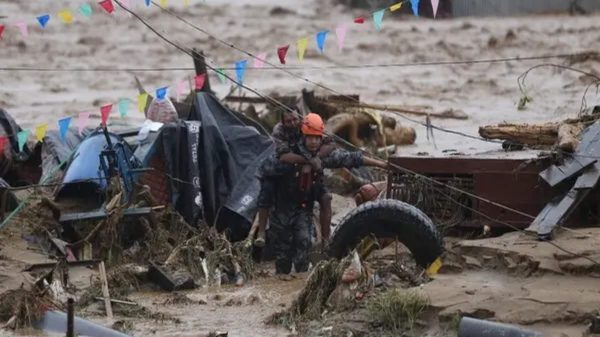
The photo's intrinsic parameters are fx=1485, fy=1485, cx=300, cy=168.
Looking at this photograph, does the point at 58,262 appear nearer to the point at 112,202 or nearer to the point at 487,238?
the point at 112,202

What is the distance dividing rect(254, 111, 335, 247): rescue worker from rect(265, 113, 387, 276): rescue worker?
1.7 inches

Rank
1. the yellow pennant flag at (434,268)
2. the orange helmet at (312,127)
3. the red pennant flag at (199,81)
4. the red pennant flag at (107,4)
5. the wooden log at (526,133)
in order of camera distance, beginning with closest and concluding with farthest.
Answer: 1. the yellow pennant flag at (434,268)
2. the orange helmet at (312,127)
3. the wooden log at (526,133)
4. the red pennant flag at (107,4)
5. the red pennant flag at (199,81)

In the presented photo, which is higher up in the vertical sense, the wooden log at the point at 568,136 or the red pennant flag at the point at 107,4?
the red pennant flag at the point at 107,4

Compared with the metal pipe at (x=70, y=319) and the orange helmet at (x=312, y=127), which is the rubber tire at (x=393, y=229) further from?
the metal pipe at (x=70, y=319)

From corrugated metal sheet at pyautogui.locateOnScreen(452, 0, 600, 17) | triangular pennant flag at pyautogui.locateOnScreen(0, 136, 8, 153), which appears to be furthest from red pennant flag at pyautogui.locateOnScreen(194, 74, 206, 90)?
corrugated metal sheet at pyautogui.locateOnScreen(452, 0, 600, 17)

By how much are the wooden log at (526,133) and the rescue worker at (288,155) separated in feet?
5.03

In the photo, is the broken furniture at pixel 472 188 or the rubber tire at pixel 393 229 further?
the broken furniture at pixel 472 188

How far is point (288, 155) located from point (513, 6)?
2087 centimetres

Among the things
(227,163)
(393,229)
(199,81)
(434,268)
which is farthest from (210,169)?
(434,268)

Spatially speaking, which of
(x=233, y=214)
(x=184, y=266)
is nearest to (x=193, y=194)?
(x=233, y=214)

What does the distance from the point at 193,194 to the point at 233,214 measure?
420mm

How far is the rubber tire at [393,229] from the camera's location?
11.4 metres

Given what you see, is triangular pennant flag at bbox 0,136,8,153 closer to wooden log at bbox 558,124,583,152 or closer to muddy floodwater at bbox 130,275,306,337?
muddy floodwater at bbox 130,275,306,337

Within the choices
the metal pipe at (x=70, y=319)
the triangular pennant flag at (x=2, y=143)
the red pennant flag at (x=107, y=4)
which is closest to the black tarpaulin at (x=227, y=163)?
the red pennant flag at (x=107, y=4)
